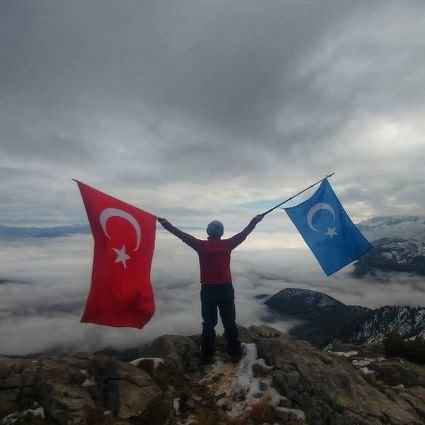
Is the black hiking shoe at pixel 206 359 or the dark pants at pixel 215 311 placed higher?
the dark pants at pixel 215 311

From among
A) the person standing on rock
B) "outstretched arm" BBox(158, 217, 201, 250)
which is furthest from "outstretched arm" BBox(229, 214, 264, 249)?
"outstretched arm" BBox(158, 217, 201, 250)

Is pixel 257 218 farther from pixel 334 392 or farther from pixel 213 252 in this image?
pixel 334 392

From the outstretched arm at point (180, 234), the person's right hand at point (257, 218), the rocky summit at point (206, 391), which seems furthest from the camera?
the person's right hand at point (257, 218)

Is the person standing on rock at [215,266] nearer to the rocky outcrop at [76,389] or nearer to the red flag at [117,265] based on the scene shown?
the red flag at [117,265]

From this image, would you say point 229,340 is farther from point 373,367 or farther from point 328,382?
point 373,367

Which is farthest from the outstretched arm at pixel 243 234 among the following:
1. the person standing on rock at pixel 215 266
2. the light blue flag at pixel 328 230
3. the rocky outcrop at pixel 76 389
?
the rocky outcrop at pixel 76 389

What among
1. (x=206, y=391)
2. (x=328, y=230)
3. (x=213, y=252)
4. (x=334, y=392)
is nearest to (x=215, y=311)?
(x=213, y=252)
